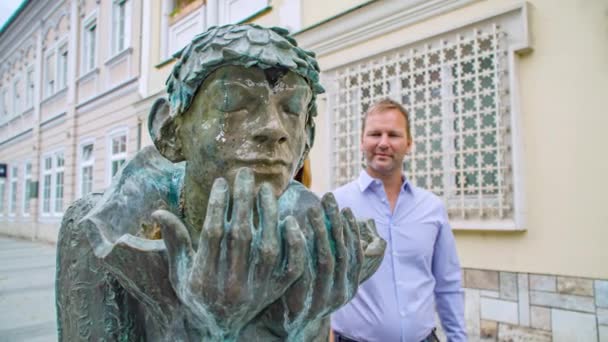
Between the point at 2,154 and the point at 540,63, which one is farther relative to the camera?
the point at 2,154

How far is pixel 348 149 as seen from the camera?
4.80 meters

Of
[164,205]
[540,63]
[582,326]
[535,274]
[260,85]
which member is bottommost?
[582,326]

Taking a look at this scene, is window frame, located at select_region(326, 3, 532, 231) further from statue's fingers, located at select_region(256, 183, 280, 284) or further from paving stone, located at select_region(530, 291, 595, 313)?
statue's fingers, located at select_region(256, 183, 280, 284)

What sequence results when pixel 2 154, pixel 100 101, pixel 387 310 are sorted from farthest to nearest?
pixel 2 154, pixel 100 101, pixel 387 310

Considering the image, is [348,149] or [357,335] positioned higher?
[348,149]

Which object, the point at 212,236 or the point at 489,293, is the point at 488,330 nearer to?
the point at 489,293

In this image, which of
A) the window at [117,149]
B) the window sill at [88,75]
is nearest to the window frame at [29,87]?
the window sill at [88,75]

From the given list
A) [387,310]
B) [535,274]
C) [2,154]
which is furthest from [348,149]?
[2,154]

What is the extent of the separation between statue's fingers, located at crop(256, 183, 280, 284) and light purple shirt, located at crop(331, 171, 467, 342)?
147 cm

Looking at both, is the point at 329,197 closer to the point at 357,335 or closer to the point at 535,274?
the point at 357,335

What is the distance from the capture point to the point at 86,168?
11.8 metres

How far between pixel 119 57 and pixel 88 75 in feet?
6.30

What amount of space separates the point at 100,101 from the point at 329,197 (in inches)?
454

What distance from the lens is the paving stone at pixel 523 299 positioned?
3467mm
